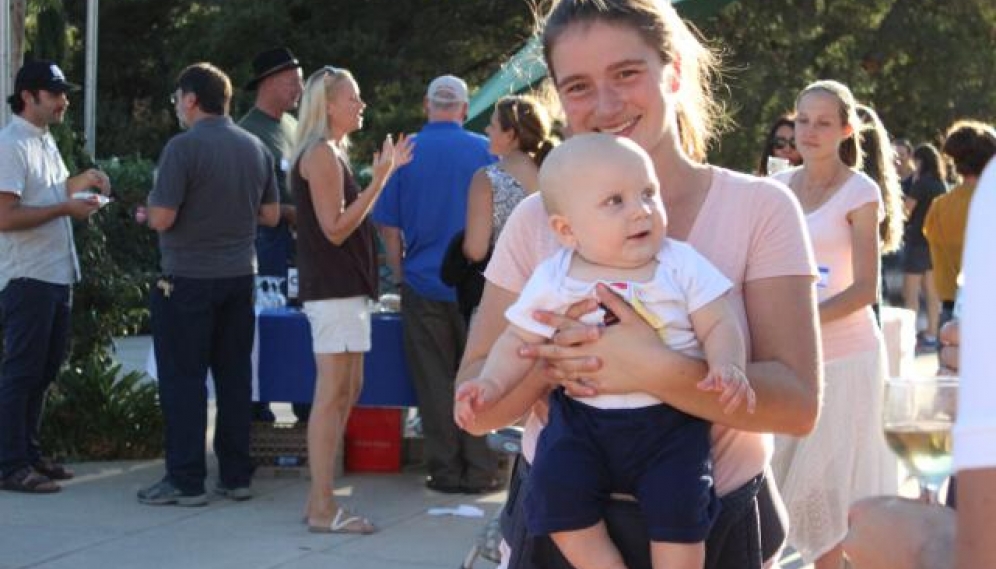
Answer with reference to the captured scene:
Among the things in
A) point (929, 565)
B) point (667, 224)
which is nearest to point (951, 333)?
point (667, 224)

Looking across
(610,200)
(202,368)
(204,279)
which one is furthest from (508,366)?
(202,368)

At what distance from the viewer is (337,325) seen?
24.6 ft

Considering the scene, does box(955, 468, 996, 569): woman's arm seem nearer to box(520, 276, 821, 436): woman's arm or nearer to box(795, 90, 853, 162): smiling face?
box(520, 276, 821, 436): woman's arm

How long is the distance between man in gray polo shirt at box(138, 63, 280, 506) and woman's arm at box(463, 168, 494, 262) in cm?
108

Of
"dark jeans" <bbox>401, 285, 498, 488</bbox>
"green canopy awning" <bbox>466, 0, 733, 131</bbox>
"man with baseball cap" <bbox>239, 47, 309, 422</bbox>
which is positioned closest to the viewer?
"green canopy awning" <bbox>466, 0, 733, 131</bbox>

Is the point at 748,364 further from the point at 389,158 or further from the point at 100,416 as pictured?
the point at 100,416

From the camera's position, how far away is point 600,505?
2.76 metres

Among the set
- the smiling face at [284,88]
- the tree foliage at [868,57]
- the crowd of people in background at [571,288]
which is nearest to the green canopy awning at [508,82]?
the crowd of people in background at [571,288]

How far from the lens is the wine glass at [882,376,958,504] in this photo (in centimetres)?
233

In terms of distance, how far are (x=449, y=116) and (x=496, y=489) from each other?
195cm

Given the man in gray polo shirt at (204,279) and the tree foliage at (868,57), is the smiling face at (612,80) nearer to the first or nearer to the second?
the man in gray polo shirt at (204,279)

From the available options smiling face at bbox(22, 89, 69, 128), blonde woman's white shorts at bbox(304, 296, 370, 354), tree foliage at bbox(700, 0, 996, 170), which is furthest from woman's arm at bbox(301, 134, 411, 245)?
tree foliage at bbox(700, 0, 996, 170)

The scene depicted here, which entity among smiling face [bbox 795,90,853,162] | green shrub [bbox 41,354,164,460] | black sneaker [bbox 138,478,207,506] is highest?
smiling face [bbox 795,90,853,162]

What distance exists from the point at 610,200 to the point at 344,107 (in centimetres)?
496
